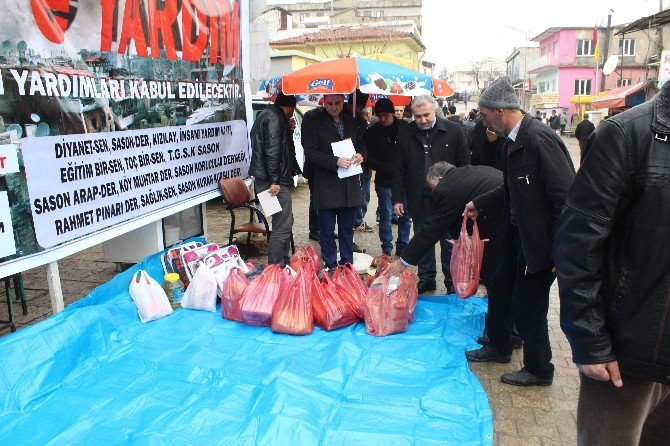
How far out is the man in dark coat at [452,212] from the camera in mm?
3857

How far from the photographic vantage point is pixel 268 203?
210 inches

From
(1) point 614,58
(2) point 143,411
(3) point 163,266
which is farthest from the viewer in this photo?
(1) point 614,58

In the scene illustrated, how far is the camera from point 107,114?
161 inches

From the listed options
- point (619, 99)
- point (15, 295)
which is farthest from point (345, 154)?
point (619, 99)

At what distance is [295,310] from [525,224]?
1.84m

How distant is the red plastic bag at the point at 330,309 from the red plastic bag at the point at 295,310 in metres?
0.07

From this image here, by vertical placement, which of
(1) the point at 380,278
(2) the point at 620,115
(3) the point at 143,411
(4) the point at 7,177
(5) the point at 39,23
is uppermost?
(5) the point at 39,23

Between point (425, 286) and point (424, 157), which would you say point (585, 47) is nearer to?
point (424, 157)

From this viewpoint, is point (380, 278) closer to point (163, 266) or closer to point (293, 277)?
point (293, 277)

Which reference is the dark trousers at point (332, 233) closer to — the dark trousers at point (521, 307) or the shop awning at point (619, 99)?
the dark trousers at point (521, 307)

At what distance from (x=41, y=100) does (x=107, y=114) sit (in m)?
0.65

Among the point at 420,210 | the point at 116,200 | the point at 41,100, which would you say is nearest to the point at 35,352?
the point at 116,200

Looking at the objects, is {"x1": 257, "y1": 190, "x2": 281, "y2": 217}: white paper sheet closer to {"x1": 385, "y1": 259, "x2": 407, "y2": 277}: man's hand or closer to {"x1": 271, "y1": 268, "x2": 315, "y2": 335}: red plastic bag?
{"x1": 271, "y1": 268, "x2": 315, "y2": 335}: red plastic bag

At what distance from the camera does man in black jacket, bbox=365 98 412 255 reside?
643cm
